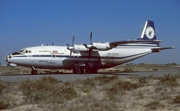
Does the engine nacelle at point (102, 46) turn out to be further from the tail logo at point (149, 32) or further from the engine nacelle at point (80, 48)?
the tail logo at point (149, 32)

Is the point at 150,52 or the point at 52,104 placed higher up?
the point at 150,52

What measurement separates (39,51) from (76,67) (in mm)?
5566

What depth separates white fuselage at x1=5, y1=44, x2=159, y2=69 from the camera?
2989 cm

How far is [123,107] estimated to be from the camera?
1017 centimetres

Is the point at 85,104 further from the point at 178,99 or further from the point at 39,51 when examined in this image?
the point at 39,51

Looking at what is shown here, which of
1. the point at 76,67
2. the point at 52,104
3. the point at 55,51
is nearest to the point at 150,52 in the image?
the point at 76,67

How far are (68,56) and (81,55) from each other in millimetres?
1928

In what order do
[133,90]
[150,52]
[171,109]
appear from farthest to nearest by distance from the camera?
[150,52] < [133,90] < [171,109]

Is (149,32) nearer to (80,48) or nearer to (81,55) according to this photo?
(81,55)

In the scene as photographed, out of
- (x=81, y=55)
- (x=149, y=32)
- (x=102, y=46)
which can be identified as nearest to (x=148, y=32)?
(x=149, y=32)

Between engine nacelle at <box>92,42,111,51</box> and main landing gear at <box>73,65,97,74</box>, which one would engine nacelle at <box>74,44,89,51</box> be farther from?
main landing gear at <box>73,65,97,74</box>

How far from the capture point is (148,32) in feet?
134

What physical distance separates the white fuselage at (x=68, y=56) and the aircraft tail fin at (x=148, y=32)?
1732mm

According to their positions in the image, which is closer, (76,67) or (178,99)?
(178,99)
